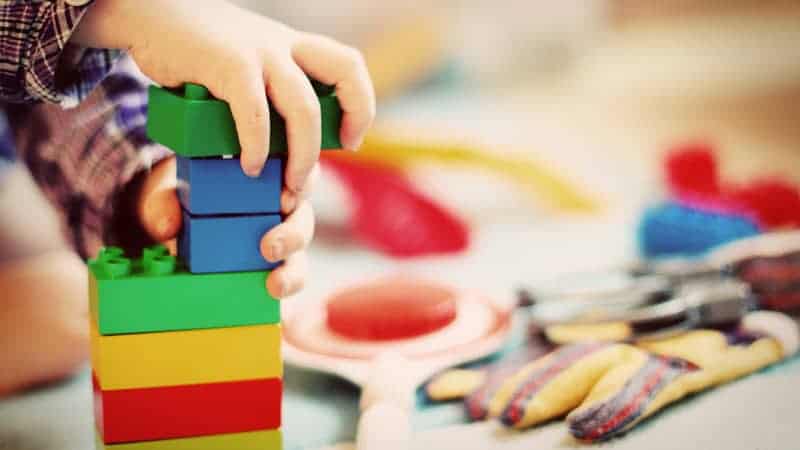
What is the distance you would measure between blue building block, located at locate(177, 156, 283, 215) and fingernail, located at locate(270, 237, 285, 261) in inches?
0.8

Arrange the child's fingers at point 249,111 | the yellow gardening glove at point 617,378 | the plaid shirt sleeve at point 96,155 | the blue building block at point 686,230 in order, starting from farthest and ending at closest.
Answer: the blue building block at point 686,230
the plaid shirt sleeve at point 96,155
the yellow gardening glove at point 617,378
the child's fingers at point 249,111

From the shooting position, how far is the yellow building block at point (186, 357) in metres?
0.57

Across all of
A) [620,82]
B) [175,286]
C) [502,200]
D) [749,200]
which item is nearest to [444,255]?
[502,200]

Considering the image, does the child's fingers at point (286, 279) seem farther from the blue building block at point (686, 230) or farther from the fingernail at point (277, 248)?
the blue building block at point (686, 230)

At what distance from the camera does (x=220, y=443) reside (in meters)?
0.60

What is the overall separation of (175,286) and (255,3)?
107cm

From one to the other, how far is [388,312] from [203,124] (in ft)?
0.95

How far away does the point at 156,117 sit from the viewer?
606mm

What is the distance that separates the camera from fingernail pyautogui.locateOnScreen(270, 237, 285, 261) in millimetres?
576

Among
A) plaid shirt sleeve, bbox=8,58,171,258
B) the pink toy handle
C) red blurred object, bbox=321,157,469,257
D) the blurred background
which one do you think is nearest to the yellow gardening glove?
the pink toy handle

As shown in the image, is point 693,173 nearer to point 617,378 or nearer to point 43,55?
point 617,378

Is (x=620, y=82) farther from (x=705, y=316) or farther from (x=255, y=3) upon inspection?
(x=705, y=316)

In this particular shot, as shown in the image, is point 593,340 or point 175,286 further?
point 593,340

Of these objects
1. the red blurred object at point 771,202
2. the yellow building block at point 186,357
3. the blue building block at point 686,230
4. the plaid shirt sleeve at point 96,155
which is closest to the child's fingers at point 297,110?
the yellow building block at point 186,357
